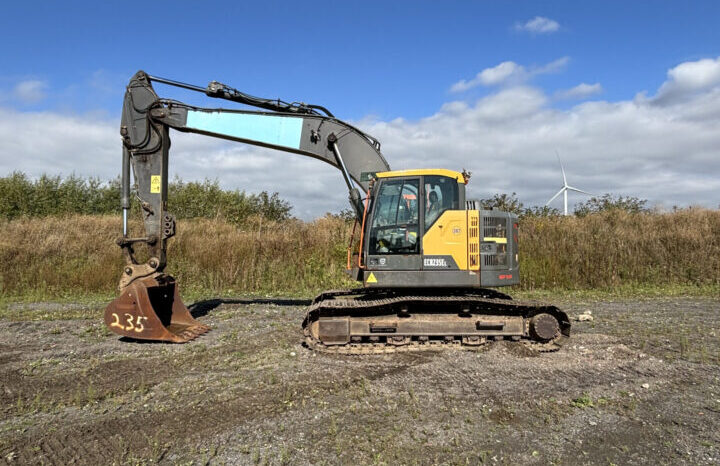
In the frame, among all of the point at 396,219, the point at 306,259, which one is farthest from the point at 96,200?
the point at 396,219

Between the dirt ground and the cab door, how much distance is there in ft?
4.77

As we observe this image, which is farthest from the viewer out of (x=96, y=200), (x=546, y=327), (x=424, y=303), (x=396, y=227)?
(x=96, y=200)

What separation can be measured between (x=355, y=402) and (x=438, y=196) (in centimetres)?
368

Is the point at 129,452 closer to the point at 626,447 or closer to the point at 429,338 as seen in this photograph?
the point at 626,447

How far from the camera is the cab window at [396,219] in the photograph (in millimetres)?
7680

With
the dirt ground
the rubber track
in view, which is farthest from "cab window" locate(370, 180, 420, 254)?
the dirt ground

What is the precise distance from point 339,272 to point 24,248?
33.3 feet

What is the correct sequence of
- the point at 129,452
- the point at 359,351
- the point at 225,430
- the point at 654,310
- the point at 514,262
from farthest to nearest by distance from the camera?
the point at 654,310
the point at 514,262
the point at 359,351
the point at 225,430
the point at 129,452

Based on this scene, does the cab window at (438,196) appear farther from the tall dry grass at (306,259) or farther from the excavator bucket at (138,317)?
the tall dry grass at (306,259)

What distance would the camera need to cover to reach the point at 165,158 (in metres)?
8.99

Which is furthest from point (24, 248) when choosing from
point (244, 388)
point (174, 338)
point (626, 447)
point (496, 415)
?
point (626, 447)

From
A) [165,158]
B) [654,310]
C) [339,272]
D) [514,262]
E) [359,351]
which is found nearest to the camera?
[359,351]

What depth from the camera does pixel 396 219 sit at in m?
7.75

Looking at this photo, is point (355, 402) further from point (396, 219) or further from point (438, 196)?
point (438, 196)
